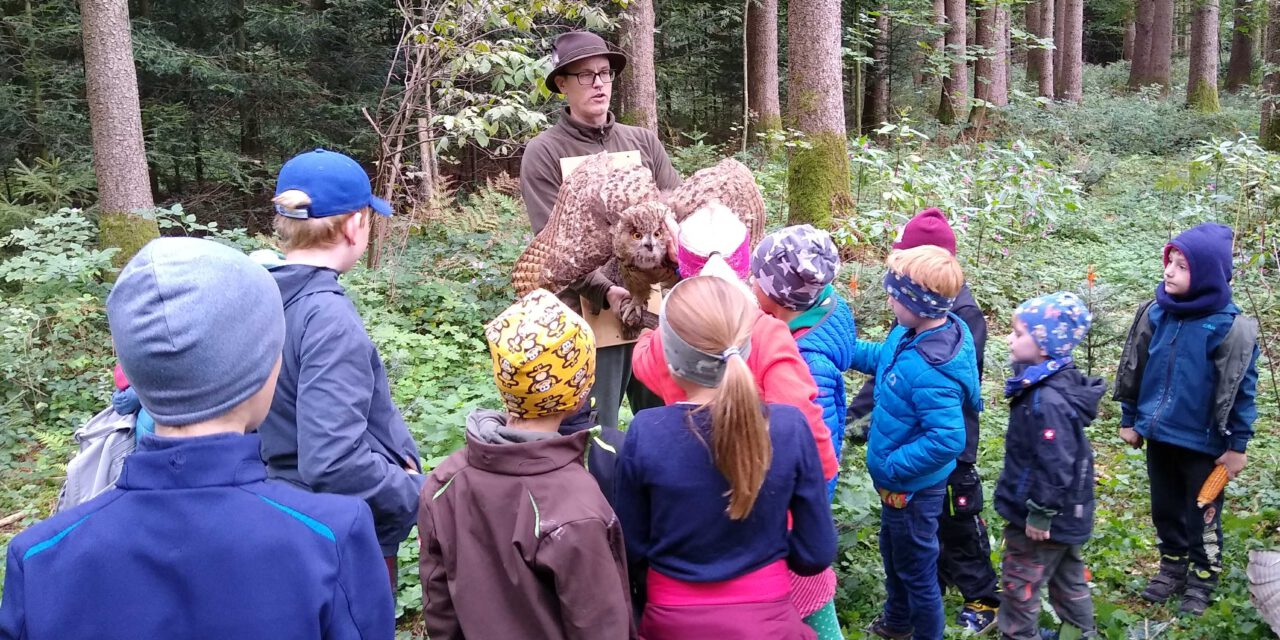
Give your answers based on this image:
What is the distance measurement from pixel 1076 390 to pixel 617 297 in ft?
6.08

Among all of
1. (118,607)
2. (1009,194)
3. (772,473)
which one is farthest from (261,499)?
(1009,194)

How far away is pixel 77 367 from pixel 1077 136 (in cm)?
2242

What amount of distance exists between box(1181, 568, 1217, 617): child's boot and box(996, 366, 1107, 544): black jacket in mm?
1035

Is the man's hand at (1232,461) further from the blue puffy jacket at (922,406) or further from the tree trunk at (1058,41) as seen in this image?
the tree trunk at (1058,41)

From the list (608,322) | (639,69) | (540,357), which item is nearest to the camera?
(540,357)

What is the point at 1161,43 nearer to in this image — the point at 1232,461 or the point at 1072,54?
the point at 1072,54

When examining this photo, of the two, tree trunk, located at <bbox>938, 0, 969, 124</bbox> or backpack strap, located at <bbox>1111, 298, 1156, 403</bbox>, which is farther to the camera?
tree trunk, located at <bbox>938, 0, 969, 124</bbox>

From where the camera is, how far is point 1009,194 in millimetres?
9984

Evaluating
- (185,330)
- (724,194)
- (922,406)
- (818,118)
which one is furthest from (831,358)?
(818,118)

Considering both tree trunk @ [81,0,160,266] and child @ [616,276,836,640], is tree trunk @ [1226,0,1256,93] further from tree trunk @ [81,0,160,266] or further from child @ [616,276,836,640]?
child @ [616,276,836,640]

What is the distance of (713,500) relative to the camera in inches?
92.0

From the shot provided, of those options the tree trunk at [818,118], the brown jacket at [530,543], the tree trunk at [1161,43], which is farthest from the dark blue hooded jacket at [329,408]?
the tree trunk at [1161,43]

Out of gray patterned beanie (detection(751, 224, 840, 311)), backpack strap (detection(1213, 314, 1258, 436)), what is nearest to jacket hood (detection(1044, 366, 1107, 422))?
backpack strap (detection(1213, 314, 1258, 436))

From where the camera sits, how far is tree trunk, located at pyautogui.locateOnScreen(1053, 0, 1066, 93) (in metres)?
28.1
